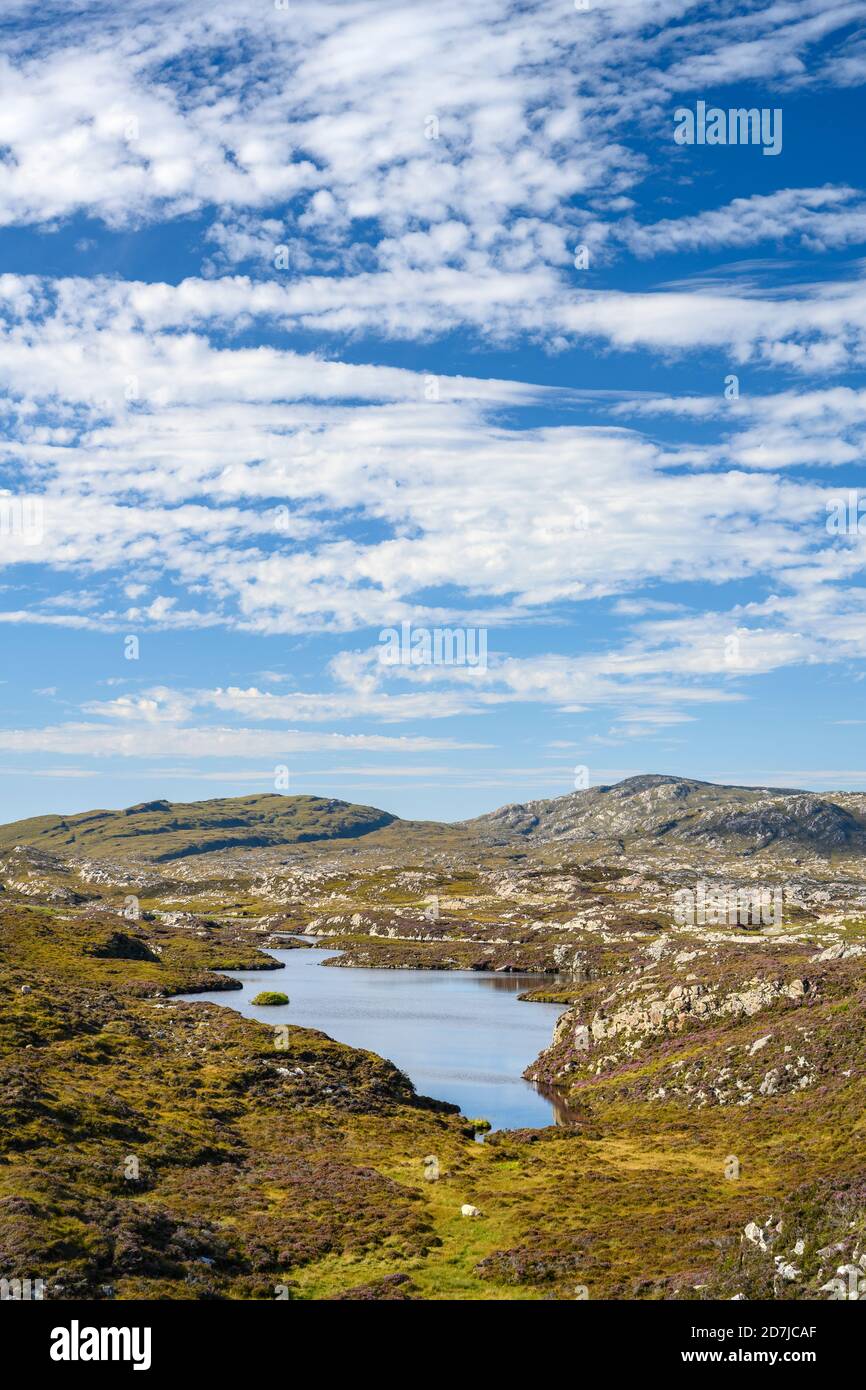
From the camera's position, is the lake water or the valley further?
the lake water

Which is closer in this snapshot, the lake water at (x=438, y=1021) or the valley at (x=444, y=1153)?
the valley at (x=444, y=1153)

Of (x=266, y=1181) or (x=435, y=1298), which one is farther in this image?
(x=266, y=1181)

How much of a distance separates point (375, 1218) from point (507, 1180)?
11.4 m

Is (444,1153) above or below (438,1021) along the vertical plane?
above

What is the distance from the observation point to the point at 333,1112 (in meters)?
68.0

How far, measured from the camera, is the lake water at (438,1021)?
8031 cm

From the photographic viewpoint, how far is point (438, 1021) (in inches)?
4606

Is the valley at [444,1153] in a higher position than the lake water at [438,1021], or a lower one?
higher

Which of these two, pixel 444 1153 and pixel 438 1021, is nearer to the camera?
pixel 444 1153

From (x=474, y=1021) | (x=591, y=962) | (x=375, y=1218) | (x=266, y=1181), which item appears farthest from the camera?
(x=591, y=962)

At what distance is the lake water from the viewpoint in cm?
8031
